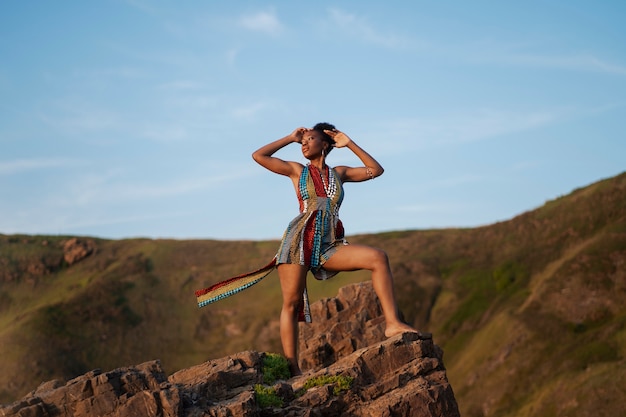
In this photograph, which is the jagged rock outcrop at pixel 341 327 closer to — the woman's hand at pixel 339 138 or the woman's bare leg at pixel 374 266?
the woman's bare leg at pixel 374 266

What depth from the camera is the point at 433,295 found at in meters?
57.3

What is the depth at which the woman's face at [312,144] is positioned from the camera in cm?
1389

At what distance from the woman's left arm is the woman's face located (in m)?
0.23

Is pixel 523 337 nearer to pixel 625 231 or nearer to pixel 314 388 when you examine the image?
pixel 625 231

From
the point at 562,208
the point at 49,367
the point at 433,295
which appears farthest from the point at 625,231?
the point at 49,367

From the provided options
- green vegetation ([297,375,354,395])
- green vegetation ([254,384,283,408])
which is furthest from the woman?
green vegetation ([254,384,283,408])

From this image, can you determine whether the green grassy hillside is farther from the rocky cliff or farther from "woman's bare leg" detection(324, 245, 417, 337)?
the rocky cliff

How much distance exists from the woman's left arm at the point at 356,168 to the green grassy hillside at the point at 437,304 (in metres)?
22.0

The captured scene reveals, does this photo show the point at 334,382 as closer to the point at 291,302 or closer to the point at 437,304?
the point at 291,302

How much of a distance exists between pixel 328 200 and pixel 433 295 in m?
44.5

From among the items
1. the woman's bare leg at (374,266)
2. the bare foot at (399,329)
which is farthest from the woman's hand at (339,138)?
the bare foot at (399,329)

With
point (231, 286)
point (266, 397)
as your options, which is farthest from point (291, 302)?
point (266, 397)

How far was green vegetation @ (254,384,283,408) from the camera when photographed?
38.2 feet

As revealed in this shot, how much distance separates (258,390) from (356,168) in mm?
3995
